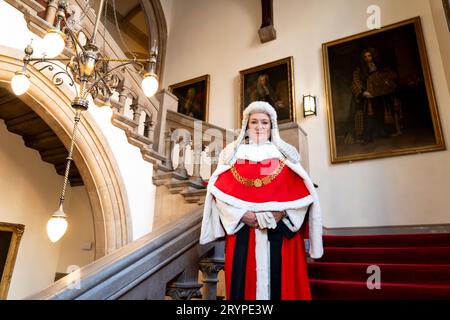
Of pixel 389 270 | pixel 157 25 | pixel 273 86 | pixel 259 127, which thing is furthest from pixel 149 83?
pixel 157 25

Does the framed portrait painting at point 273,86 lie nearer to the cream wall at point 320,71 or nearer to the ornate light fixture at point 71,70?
the cream wall at point 320,71

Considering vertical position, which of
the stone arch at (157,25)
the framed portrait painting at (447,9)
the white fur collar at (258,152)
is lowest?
the white fur collar at (258,152)

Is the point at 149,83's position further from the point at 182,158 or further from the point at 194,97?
the point at 194,97

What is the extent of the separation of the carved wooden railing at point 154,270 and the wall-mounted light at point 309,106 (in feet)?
13.2

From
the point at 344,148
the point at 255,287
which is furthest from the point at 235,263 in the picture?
the point at 344,148

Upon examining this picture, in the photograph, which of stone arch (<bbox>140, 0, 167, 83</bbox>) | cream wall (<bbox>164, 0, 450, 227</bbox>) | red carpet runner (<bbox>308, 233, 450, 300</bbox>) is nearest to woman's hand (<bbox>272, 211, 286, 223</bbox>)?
red carpet runner (<bbox>308, 233, 450, 300</bbox>)

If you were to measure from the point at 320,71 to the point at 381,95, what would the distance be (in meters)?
1.17

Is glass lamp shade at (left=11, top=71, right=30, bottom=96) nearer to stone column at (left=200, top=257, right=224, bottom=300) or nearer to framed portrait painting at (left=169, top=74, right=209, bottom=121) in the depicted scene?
stone column at (left=200, top=257, right=224, bottom=300)

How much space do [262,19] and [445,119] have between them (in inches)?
151

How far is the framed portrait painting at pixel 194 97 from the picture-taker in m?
6.97

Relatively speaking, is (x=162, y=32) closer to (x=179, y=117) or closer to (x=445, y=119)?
(x=179, y=117)

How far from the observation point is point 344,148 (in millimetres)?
5172

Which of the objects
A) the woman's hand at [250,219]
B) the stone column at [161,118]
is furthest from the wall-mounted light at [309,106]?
the woman's hand at [250,219]

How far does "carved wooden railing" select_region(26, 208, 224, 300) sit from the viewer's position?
3.75 feet
